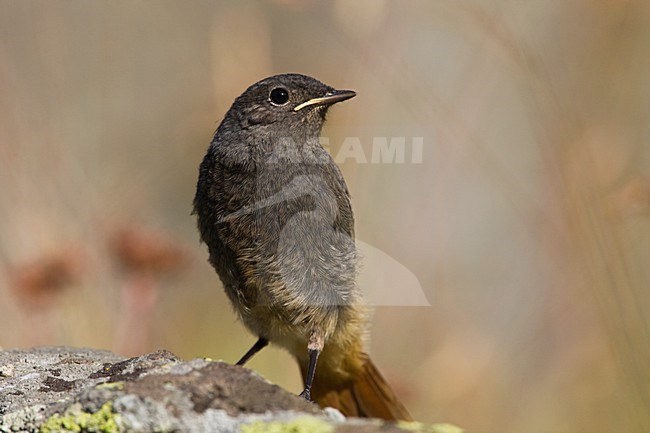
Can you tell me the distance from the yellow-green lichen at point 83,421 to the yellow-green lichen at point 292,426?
1.22 ft

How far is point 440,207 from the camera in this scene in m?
6.11

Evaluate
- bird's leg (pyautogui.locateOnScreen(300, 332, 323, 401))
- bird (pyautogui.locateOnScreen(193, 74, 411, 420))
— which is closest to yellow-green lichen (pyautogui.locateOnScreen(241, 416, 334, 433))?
bird (pyautogui.locateOnScreen(193, 74, 411, 420))

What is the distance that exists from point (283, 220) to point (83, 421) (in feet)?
5.44

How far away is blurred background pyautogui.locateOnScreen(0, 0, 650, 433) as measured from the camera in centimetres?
500

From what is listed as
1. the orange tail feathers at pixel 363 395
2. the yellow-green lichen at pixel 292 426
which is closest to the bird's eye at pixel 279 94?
the orange tail feathers at pixel 363 395

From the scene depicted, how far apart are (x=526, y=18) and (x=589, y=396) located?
7.78ft

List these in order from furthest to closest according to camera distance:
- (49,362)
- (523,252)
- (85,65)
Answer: (85,65), (523,252), (49,362)

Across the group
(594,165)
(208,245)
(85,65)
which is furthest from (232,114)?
(85,65)

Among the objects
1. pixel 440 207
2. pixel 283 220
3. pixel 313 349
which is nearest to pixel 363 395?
pixel 313 349

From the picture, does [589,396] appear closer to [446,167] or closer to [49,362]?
[446,167]

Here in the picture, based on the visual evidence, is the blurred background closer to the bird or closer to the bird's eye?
the bird

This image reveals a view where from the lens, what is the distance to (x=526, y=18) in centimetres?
607

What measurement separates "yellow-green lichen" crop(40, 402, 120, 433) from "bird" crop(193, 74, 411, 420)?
154 centimetres

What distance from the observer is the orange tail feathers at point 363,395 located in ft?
15.5
